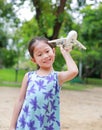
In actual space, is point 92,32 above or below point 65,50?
above

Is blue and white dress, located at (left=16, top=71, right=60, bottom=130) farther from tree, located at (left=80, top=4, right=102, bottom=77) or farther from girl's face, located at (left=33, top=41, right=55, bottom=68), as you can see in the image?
tree, located at (left=80, top=4, right=102, bottom=77)

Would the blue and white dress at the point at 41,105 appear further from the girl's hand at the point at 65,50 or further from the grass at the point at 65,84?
the grass at the point at 65,84

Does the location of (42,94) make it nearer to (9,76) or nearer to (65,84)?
(65,84)

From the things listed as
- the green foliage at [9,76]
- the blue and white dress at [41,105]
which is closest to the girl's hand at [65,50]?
the blue and white dress at [41,105]

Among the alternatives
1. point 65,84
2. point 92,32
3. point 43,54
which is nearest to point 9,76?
point 65,84

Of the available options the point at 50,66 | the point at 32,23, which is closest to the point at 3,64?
the point at 32,23

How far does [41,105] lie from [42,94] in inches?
2.8

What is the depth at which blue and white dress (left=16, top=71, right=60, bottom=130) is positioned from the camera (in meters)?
2.42

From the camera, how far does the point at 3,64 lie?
147 feet

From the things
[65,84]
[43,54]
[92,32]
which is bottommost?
[65,84]

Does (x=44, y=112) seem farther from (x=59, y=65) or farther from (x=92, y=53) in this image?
(x=92, y=53)

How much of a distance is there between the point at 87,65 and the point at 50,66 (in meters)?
32.0

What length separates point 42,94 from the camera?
2.42 m

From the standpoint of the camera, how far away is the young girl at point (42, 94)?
2418mm
